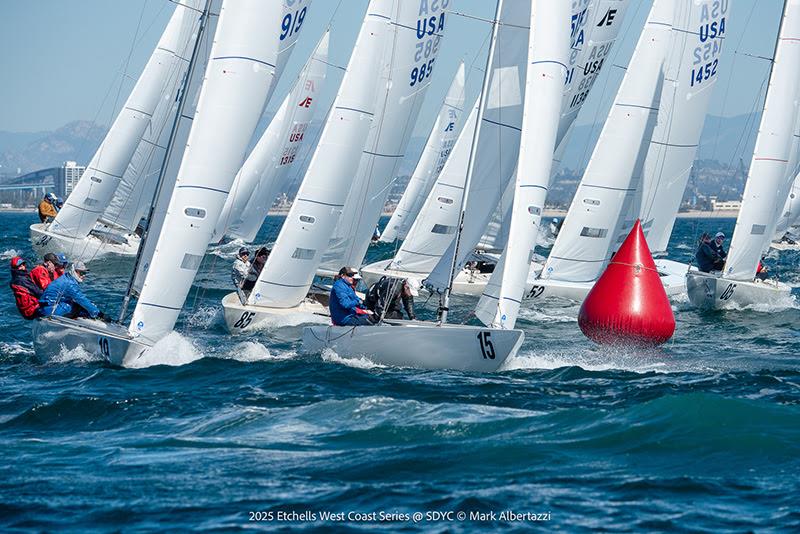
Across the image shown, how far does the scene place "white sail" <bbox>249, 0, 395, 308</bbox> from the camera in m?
17.1

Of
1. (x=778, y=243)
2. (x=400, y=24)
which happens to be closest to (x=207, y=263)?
(x=400, y=24)

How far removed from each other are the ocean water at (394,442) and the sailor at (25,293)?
1.92 ft

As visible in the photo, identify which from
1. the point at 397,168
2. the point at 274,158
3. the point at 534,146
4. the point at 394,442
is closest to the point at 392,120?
the point at 397,168

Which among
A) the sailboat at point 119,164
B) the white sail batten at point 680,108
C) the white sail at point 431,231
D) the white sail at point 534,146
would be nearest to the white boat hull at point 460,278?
the white sail at point 431,231

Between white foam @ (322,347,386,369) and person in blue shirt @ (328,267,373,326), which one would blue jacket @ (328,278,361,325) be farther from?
white foam @ (322,347,386,369)

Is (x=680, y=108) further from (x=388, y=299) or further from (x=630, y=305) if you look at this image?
(x=388, y=299)

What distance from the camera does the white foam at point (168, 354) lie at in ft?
44.3

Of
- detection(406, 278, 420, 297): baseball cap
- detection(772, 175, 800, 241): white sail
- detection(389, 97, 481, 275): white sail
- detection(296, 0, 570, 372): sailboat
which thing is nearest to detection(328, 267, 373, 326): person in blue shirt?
detection(296, 0, 570, 372): sailboat

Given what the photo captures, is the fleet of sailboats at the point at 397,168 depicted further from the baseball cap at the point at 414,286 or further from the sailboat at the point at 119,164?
the baseball cap at the point at 414,286

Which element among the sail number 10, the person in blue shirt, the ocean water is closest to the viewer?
the ocean water

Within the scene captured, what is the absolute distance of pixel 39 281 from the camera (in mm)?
15109

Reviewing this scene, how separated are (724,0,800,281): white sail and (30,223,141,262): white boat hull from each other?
13.6 metres

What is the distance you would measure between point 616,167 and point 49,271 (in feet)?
33.3

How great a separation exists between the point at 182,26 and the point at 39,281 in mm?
11417
